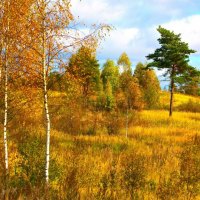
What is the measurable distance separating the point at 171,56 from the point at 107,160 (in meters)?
24.2

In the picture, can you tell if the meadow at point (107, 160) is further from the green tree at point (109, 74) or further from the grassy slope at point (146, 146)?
the green tree at point (109, 74)

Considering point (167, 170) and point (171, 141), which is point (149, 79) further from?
point (167, 170)

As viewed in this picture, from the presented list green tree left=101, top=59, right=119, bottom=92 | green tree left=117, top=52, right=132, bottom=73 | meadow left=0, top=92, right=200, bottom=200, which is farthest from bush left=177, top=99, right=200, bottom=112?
green tree left=117, top=52, right=132, bottom=73

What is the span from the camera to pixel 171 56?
38.3 metres

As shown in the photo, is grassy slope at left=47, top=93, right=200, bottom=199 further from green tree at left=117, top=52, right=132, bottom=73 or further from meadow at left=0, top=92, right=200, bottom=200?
green tree at left=117, top=52, right=132, bottom=73

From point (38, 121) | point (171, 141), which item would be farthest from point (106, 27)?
point (38, 121)

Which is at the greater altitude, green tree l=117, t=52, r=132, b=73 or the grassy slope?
green tree l=117, t=52, r=132, b=73

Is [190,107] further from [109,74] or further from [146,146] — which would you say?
[146,146]

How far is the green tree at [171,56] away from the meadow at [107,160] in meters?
4.85

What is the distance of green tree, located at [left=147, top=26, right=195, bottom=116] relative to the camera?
126 feet

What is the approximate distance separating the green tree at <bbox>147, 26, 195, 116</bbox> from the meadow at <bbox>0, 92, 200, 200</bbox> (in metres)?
4.85

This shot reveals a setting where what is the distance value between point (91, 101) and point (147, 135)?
22.6 m

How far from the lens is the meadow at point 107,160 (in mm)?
9484

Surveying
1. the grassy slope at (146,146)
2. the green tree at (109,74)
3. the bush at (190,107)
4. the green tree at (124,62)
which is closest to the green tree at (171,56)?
the grassy slope at (146,146)
